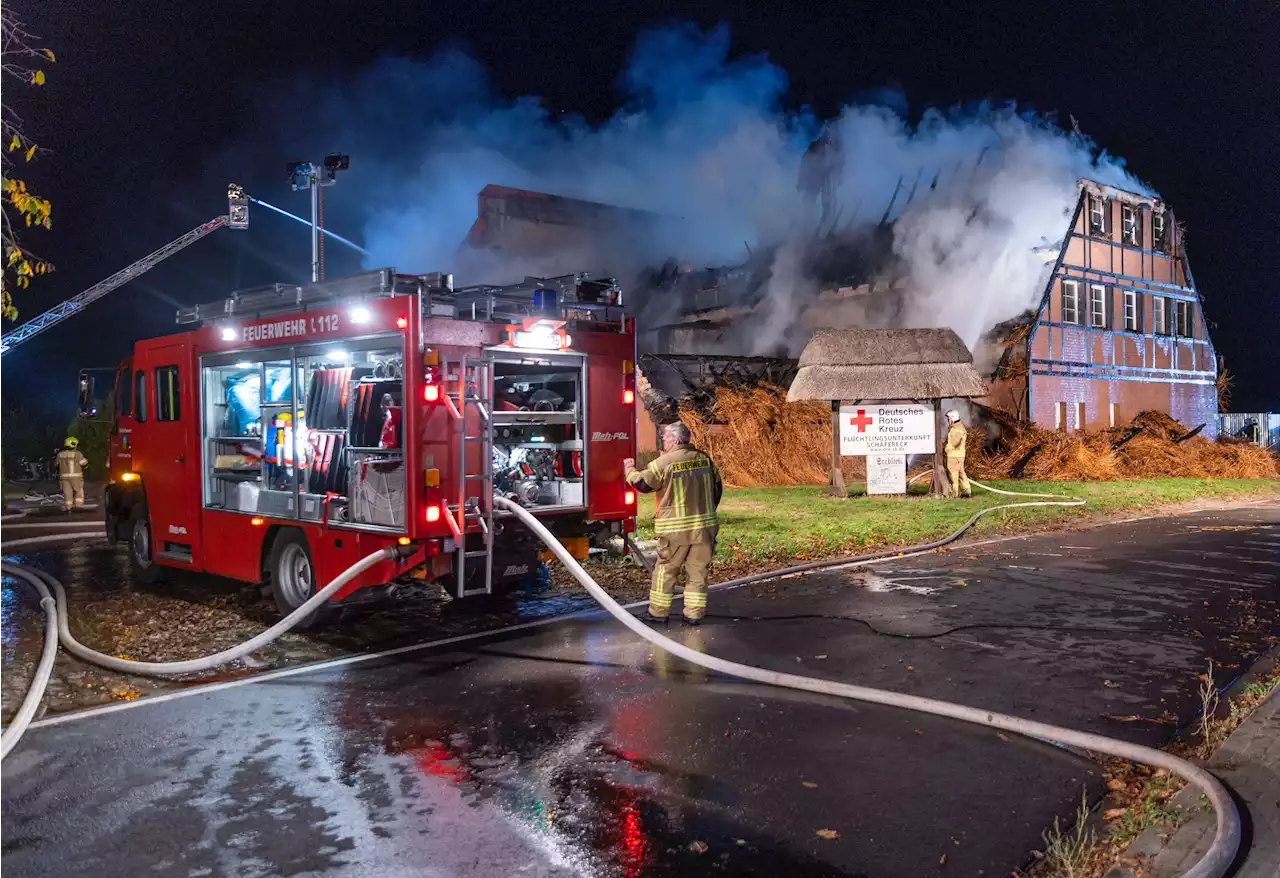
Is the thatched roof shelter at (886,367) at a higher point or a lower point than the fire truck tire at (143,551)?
higher

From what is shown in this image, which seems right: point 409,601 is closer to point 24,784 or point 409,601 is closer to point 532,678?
point 532,678

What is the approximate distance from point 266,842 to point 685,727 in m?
2.22

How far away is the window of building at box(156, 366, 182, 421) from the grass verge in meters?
5.87

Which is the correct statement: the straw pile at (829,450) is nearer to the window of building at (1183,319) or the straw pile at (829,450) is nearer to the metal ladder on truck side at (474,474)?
the window of building at (1183,319)

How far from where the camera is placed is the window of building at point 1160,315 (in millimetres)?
31781

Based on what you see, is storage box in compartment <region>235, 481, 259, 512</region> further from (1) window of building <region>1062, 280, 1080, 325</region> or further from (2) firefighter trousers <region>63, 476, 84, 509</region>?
(1) window of building <region>1062, 280, 1080, 325</region>

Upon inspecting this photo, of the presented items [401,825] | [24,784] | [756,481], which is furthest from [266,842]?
[756,481]

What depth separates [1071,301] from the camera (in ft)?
93.2

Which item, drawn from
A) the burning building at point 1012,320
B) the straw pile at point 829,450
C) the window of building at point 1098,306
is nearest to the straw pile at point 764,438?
the straw pile at point 829,450

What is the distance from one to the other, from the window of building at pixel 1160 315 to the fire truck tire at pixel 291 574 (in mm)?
30278

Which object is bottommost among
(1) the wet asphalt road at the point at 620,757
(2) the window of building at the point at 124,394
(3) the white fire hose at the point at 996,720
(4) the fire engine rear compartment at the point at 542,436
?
(1) the wet asphalt road at the point at 620,757

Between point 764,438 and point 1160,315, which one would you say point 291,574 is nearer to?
point 764,438

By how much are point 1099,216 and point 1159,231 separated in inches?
162

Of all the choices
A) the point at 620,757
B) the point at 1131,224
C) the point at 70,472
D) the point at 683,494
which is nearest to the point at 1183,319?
the point at 1131,224
